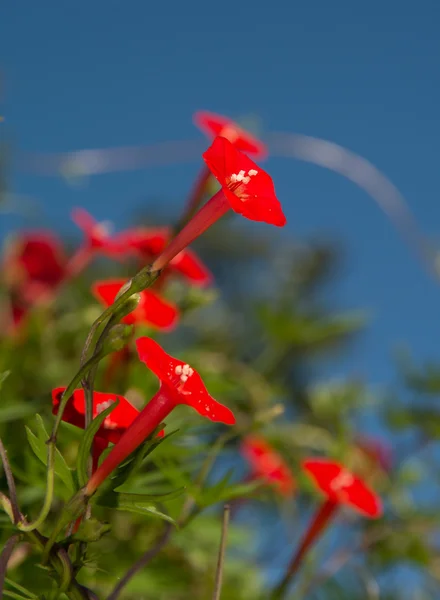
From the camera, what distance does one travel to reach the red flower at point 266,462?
0.98 meters

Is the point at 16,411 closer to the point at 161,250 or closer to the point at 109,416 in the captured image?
the point at 109,416

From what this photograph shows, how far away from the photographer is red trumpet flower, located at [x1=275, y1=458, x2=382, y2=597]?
0.59 metres

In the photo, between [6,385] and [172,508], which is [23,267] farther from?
[172,508]

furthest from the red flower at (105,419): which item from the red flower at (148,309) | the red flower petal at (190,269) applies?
the red flower petal at (190,269)

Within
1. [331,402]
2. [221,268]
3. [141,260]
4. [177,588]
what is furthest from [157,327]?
[221,268]

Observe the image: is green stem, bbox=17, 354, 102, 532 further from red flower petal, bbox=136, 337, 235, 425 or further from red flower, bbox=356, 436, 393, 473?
red flower, bbox=356, 436, 393, 473

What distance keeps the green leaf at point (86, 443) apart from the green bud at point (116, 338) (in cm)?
2

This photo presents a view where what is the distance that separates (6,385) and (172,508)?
14.3 inches

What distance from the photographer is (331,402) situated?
3.24 feet

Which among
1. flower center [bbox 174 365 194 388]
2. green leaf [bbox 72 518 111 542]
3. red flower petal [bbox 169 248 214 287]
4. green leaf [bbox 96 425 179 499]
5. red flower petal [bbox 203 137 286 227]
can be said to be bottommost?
green leaf [bbox 72 518 111 542]

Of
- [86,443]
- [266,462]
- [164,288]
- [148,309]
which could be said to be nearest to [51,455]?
[86,443]

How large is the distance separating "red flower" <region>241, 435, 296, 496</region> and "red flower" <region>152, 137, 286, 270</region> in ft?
2.03

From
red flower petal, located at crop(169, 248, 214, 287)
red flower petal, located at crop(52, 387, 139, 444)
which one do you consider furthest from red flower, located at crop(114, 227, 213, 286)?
red flower petal, located at crop(52, 387, 139, 444)

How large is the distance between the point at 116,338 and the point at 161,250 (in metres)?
0.40
